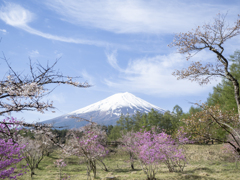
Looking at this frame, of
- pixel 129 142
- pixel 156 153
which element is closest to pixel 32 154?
pixel 129 142

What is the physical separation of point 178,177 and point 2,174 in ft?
37.0

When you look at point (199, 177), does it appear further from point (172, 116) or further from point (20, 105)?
point (172, 116)

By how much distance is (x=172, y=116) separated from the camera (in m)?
53.2

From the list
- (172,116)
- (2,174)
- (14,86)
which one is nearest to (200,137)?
(14,86)

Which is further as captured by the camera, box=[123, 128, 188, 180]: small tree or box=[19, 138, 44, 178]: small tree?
box=[19, 138, 44, 178]: small tree

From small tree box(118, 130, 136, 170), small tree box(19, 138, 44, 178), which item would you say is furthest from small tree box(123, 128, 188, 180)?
small tree box(19, 138, 44, 178)

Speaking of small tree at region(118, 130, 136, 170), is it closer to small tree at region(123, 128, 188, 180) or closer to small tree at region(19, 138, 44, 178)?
small tree at region(123, 128, 188, 180)

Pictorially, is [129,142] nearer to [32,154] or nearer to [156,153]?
[156,153]

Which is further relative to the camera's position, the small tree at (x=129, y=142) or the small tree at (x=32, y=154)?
the small tree at (x=129, y=142)

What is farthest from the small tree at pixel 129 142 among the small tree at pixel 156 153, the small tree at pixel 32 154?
the small tree at pixel 32 154

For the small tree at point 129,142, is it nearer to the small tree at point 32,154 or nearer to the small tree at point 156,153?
the small tree at point 156,153

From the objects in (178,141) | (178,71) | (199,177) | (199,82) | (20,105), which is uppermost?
(178,71)

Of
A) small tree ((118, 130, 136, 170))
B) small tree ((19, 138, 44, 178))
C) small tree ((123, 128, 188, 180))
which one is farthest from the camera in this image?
small tree ((118, 130, 136, 170))

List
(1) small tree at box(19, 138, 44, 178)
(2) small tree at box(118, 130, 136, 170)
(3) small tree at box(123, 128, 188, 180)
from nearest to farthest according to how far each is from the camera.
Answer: (3) small tree at box(123, 128, 188, 180) → (1) small tree at box(19, 138, 44, 178) → (2) small tree at box(118, 130, 136, 170)
